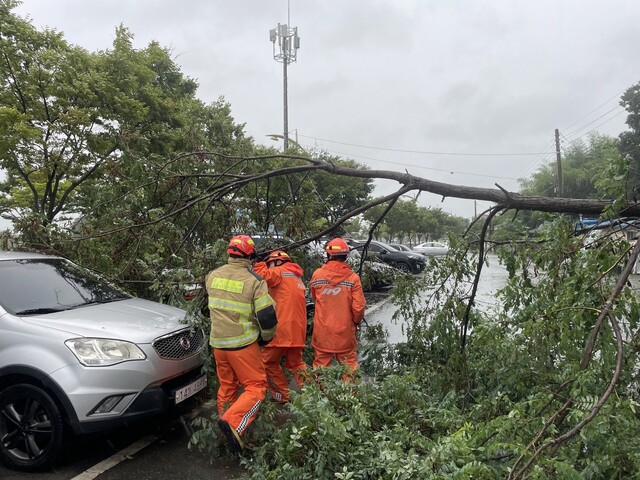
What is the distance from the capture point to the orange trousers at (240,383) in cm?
327

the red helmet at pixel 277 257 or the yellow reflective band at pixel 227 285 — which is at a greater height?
the red helmet at pixel 277 257

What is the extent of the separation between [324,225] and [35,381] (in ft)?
10.2

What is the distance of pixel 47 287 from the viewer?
400 cm

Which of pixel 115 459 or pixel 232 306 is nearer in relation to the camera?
pixel 115 459

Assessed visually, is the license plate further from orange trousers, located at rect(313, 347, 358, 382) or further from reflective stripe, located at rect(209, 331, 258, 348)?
orange trousers, located at rect(313, 347, 358, 382)

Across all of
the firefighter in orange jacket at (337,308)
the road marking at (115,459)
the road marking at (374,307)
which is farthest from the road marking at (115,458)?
the road marking at (374,307)

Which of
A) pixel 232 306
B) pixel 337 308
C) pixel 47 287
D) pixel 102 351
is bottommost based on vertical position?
pixel 102 351

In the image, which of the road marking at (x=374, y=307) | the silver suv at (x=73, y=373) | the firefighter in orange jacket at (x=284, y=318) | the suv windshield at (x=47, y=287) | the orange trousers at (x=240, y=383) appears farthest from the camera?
the road marking at (x=374, y=307)

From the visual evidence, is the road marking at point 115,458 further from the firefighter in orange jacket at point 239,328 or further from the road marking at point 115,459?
the firefighter in orange jacket at point 239,328

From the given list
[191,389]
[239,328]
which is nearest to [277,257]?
[239,328]

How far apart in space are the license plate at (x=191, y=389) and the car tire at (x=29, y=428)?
0.75 metres

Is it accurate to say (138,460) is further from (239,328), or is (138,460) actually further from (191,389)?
(239,328)

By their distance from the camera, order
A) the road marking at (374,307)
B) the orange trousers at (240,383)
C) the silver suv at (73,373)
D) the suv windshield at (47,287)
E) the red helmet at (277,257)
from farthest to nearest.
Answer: the road marking at (374,307)
the red helmet at (277,257)
the suv windshield at (47,287)
the orange trousers at (240,383)
the silver suv at (73,373)

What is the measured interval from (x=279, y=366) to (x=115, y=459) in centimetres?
151
